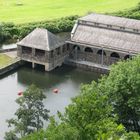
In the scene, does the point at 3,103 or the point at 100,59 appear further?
the point at 100,59

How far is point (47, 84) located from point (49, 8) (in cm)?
4648

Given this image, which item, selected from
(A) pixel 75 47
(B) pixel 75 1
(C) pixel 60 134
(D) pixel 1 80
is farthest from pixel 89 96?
(B) pixel 75 1

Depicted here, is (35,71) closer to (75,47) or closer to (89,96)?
(75,47)

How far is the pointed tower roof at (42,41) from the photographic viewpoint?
76125 millimetres

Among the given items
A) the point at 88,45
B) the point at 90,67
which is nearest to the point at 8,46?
the point at 88,45

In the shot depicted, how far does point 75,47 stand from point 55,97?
1693 cm

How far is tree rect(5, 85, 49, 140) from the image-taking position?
47.1 meters

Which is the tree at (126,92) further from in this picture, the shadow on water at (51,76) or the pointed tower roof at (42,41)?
the pointed tower roof at (42,41)

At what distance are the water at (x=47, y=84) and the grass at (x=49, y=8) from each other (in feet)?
96.2

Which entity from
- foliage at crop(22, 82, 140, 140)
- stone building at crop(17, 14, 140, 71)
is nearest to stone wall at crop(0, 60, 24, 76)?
stone building at crop(17, 14, 140, 71)

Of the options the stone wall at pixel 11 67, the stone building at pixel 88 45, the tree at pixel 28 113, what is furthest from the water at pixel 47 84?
the tree at pixel 28 113

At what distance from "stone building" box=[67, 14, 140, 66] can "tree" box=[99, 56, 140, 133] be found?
2371 cm

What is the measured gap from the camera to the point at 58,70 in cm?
7775

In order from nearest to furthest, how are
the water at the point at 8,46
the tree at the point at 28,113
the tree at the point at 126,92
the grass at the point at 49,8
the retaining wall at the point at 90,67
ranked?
the tree at the point at 28,113
the tree at the point at 126,92
the retaining wall at the point at 90,67
the water at the point at 8,46
the grass at the point at 49,8
